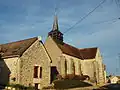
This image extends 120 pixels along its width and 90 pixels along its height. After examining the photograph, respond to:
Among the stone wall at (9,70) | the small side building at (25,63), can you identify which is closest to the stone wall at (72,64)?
the small side building at (25,63)

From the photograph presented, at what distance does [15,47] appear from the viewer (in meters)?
32.7

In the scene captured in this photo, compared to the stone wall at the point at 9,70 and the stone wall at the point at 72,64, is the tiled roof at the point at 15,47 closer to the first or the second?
the stone wall at the point at 9,70

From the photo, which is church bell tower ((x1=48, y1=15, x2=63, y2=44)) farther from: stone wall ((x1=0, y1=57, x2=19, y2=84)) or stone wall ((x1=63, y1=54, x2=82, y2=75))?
stone wall ((x1=0, y1=57, x2=19, y2=84))

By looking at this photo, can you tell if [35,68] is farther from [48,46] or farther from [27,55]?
[48,46]

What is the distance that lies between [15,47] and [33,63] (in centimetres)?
356

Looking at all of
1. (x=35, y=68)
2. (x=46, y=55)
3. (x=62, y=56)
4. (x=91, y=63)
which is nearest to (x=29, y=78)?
(x=35, y=68)

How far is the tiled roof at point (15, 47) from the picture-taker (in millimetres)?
30688

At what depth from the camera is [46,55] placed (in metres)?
35.3

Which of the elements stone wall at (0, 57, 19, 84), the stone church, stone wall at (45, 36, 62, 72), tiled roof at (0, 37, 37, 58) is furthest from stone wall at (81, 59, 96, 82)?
stone wall at (0, 57, 19, 84)

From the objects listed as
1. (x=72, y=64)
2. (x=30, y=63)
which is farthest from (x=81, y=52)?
(x=30, y=63)

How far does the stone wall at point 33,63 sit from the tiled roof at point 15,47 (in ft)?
1.93

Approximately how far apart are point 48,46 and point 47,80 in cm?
1542

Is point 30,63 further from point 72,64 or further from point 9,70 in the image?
point 72,64

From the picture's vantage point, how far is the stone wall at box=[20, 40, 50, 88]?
101 feet
